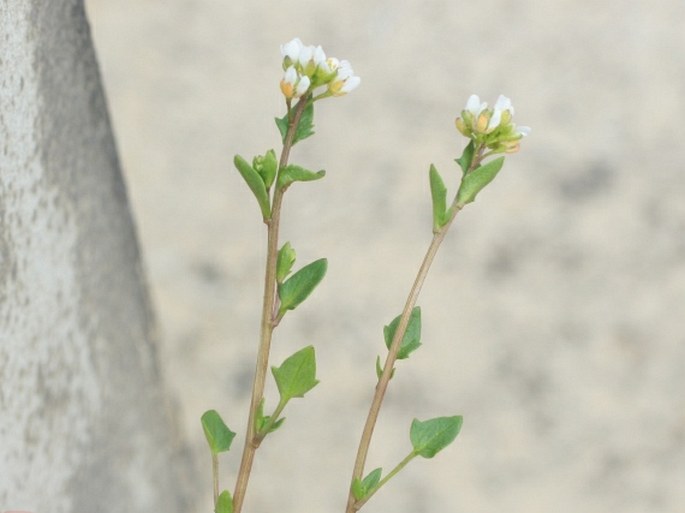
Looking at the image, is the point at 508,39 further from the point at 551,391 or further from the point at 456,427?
the point at 456,427

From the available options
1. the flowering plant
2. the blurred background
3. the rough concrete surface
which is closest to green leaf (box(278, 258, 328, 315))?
the flowering plant

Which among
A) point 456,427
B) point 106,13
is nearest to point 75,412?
point 456,427

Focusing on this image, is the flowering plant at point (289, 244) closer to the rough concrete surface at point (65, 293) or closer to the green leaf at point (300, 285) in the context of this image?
the green leaf at point (300, 285)

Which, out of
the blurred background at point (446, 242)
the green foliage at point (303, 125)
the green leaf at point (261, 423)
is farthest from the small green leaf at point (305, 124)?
the blurred background at point (446, 242)

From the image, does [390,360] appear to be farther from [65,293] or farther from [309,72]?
[65,293]

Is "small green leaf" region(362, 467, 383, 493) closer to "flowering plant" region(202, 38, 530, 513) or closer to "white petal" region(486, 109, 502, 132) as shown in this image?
"flowering plant" region(202, 38, 530, 513)
